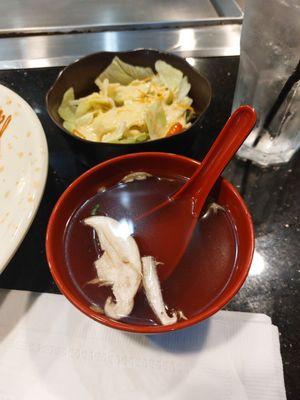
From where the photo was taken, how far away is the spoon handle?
0.73m

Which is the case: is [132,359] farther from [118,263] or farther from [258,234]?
[258,234]

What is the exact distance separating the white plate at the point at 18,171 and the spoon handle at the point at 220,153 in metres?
0.32

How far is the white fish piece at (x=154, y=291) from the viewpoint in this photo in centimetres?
67

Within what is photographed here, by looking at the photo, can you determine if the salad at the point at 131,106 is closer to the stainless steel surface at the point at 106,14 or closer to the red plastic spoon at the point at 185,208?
the red plastic spoon at the point at 185,208

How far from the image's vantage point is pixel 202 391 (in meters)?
0.71

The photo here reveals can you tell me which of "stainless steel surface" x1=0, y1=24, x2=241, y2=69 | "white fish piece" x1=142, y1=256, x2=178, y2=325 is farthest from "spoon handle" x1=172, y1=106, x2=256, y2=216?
"stainless steel surface" x1=0, y1=24, x2=241, y2=69

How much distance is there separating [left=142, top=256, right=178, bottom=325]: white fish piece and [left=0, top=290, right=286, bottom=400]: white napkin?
0.37 ft

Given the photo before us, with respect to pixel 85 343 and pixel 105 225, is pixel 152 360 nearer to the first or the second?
pixel 85 343

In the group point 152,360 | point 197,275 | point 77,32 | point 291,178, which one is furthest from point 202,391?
point 77,32

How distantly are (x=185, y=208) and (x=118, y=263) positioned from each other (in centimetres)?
19

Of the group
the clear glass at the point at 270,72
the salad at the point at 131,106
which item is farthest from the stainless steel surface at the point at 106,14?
the clear glass at the point at 270,72

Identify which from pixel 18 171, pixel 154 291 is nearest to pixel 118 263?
pixel 154 291

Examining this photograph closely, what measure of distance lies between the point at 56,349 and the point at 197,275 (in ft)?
1.01

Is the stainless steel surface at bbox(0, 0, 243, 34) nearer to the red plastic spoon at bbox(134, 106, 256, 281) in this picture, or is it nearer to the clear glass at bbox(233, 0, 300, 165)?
the clear glass at bbox(233, 0, 300, 165)
